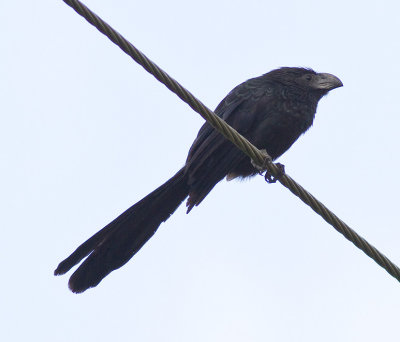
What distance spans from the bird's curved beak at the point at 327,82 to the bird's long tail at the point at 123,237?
1.55 m

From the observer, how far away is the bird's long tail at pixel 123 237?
5.96m

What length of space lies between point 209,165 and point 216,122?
6.46 feet

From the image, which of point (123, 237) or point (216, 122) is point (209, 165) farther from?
point (216, 122)

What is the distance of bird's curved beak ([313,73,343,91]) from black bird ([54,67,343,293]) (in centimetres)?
24

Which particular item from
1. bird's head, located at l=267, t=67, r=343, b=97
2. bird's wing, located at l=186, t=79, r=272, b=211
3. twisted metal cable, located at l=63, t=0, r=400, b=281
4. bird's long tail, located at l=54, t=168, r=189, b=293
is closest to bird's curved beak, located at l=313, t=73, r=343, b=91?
bird's head, located at l=267, t=67, r=343, b=97

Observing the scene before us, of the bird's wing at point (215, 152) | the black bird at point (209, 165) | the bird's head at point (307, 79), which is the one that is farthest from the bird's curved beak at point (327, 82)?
the bird's wing at point (215, 152)

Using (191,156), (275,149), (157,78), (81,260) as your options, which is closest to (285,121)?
(275,149)

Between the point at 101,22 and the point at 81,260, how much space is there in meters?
2.58

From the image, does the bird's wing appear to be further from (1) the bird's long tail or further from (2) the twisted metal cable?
(2) the twisted metal cable

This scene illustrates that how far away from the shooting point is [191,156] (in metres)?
6.34

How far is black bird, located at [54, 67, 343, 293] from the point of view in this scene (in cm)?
606

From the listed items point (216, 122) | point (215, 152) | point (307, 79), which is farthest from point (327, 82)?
point (216, 122)

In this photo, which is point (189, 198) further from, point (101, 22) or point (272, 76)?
point (101, 22)

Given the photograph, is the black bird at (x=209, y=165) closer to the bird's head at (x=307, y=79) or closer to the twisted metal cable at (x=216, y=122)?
the bird's head at (x=307, y=79)
